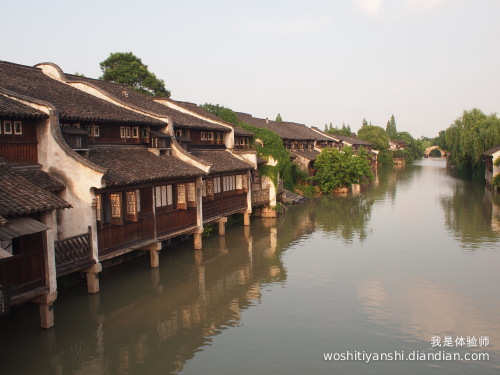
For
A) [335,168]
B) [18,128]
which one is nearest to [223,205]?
[18,128]

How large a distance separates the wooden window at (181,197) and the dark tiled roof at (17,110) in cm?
840

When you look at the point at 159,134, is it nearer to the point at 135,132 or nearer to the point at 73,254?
the point at 135,132

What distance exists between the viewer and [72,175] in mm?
17438

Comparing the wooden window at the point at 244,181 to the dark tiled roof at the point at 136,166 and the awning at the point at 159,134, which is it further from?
→ the awning at the point at 159,134

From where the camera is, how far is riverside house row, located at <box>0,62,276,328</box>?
45.8ft

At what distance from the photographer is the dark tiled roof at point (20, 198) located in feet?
42.1

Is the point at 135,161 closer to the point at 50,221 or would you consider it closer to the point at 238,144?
the point at 50,221

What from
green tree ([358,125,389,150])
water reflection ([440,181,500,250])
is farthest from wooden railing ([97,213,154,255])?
green tree ([358,125,389,150])

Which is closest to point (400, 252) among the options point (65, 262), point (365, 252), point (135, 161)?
point (365, 252)

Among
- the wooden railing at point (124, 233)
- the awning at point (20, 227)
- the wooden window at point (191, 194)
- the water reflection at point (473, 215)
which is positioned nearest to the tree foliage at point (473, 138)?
the water reflection at point (473, 215)

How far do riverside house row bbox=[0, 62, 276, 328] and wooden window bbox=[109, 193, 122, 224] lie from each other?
41mm

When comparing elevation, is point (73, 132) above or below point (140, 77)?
below

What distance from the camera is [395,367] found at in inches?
528

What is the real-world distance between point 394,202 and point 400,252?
2226 centimetres
